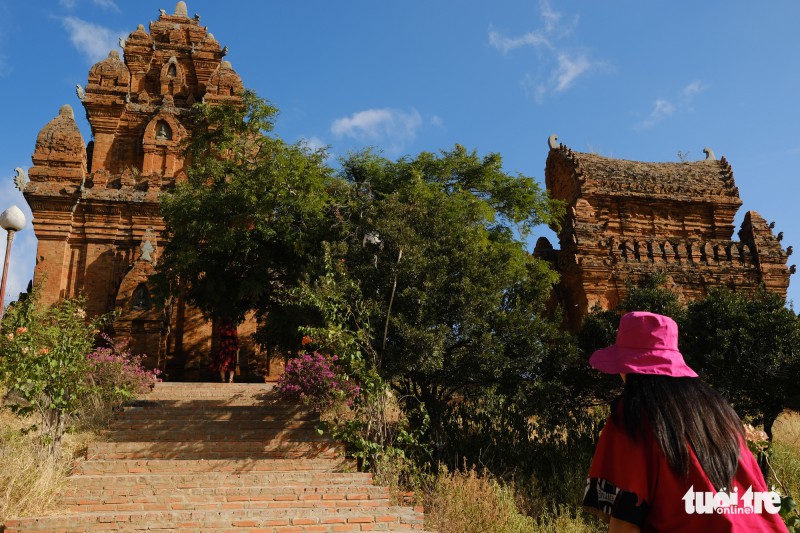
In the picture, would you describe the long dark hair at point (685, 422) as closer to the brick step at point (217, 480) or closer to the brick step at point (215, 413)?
the brick step at point (217, 480)

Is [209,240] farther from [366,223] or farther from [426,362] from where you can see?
Result: [426,362]

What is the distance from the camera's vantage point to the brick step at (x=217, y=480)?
9.24 metres

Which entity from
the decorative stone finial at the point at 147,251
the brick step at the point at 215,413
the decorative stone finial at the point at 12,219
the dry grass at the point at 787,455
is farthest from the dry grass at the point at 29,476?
the decorative stone finial at the point at 147,251

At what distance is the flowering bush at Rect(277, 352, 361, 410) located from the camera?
1134 centimetres

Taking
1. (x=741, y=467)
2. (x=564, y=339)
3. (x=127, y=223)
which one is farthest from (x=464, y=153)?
(x=741, y=467)

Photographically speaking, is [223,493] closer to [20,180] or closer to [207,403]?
[207,403]

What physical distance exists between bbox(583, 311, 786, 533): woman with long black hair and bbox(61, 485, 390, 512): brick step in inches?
297

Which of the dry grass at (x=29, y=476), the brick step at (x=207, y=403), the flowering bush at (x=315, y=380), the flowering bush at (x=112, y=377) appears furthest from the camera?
the brick step at (x=207, y=403)

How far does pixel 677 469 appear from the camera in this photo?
7.11 ft

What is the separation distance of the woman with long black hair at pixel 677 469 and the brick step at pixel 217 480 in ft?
26.2

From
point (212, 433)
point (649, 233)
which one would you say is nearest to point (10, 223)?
point (212, 433)

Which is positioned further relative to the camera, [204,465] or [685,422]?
[204,465]

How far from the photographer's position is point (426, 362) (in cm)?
1118

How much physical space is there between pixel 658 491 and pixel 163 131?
2452 cm
